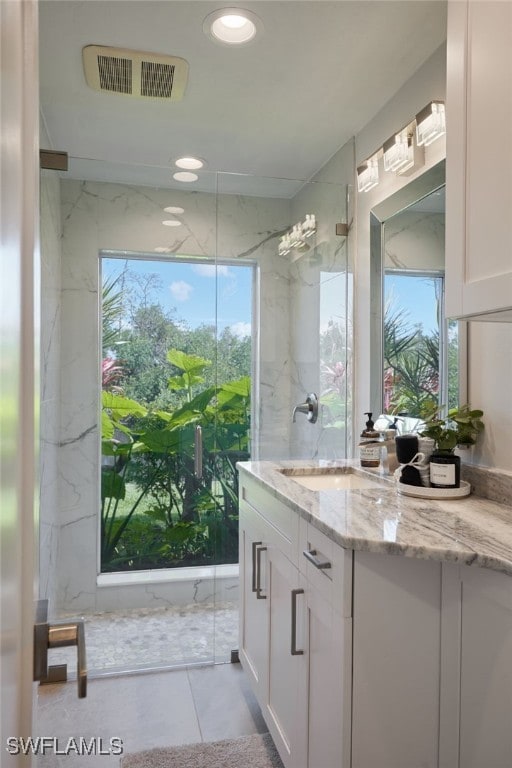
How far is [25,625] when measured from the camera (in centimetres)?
54

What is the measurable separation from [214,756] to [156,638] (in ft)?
3.07

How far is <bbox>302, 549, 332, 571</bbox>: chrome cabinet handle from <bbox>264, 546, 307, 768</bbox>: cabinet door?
0.45ft

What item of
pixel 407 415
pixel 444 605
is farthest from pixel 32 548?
pixel 407 415

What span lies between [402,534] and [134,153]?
8.32 ft

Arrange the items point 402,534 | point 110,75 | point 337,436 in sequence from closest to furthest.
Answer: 1. point 402,534
2. point 110,75
3. point 337,436

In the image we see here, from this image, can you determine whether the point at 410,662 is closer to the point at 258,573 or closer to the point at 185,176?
the point at 258,573

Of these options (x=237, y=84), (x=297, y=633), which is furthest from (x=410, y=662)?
(x=237, y=84)

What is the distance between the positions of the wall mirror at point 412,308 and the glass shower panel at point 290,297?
1.15 ft

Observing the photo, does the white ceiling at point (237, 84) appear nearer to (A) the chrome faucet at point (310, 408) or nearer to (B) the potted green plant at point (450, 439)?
(A) the chrome faucet at point (310, 408)

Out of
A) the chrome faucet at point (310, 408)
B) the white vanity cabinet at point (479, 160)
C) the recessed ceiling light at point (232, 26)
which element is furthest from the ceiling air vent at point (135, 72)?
the chrome faucet at point (310, 408)

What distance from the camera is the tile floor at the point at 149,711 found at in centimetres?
196

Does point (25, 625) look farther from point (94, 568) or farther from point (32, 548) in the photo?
point (94, 568)

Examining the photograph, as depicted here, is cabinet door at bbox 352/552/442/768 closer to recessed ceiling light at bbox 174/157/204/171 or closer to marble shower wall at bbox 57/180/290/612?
marble shower wall at bbox 57/180/290/612

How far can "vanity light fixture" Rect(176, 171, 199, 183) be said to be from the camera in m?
2.84
